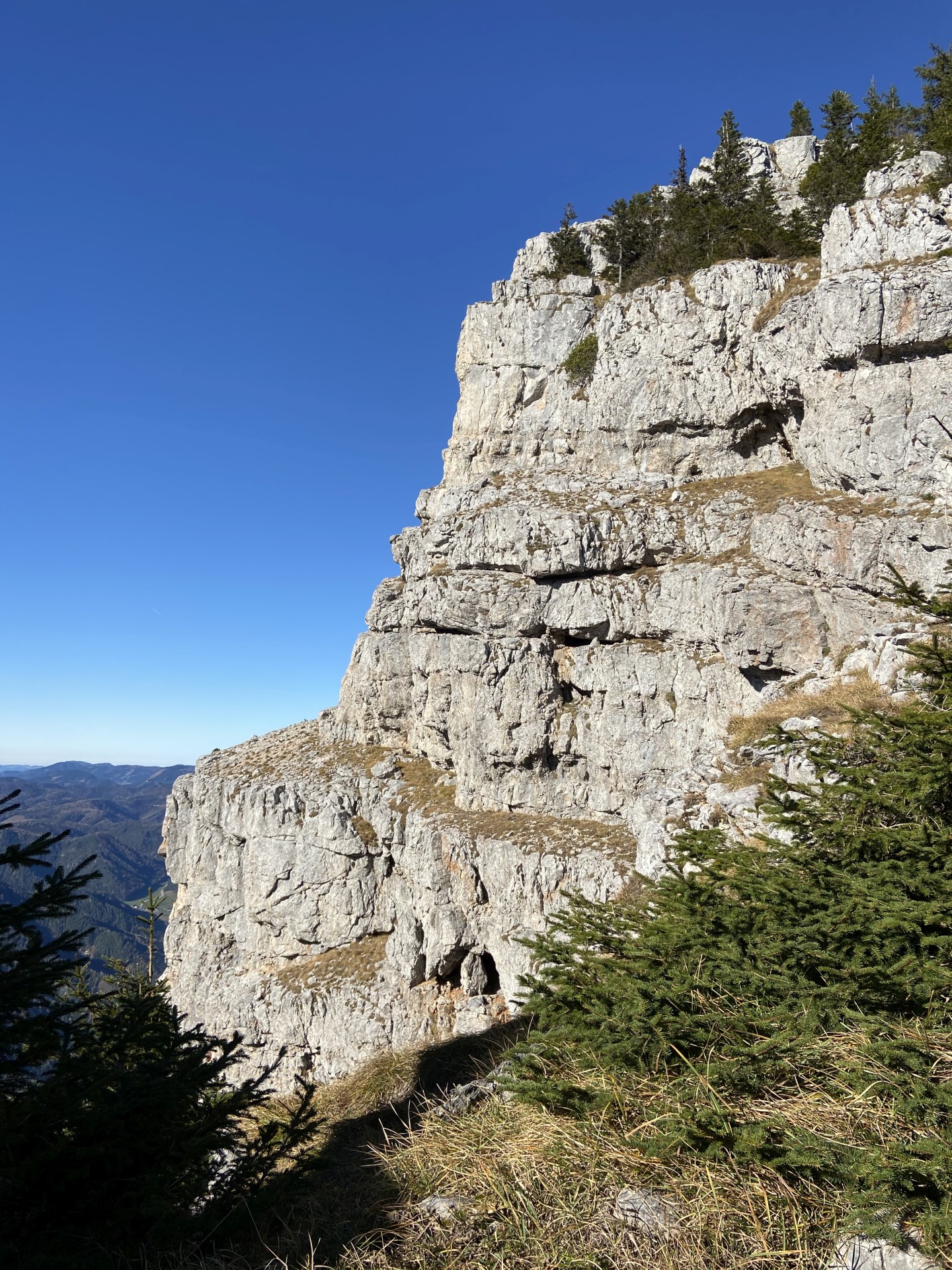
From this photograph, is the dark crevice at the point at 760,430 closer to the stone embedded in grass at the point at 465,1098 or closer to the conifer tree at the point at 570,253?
the conifer tree at the point at 570,253

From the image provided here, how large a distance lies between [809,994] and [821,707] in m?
12.8

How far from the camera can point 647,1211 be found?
452cm

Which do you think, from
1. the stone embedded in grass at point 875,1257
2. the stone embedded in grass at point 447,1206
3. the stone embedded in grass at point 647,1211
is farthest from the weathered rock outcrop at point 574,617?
the stone embedded in grass at point 875,1257

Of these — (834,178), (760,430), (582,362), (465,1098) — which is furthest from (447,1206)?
(834,178)

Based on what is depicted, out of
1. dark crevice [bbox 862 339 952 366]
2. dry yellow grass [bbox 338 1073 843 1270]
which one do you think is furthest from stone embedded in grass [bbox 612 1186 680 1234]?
dark crevice [bbox 862 339 952 366]

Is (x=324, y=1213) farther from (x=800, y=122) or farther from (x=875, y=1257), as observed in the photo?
(x=800, y=122)

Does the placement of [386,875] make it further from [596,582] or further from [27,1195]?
[27,1195]

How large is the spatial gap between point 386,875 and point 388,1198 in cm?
3221

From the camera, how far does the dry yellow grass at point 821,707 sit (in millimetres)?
15328

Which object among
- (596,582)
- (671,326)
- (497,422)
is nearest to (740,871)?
(596,582)

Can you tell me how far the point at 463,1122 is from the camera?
632 centimetres

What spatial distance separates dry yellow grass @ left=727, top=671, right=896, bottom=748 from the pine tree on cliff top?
24.5 feet

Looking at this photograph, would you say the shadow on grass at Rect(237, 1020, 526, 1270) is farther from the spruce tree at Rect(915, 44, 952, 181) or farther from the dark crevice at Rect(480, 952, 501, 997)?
the spruce tree at Rect(915, 44, 952, 181)

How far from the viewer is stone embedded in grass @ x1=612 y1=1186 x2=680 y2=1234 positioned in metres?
4.41
